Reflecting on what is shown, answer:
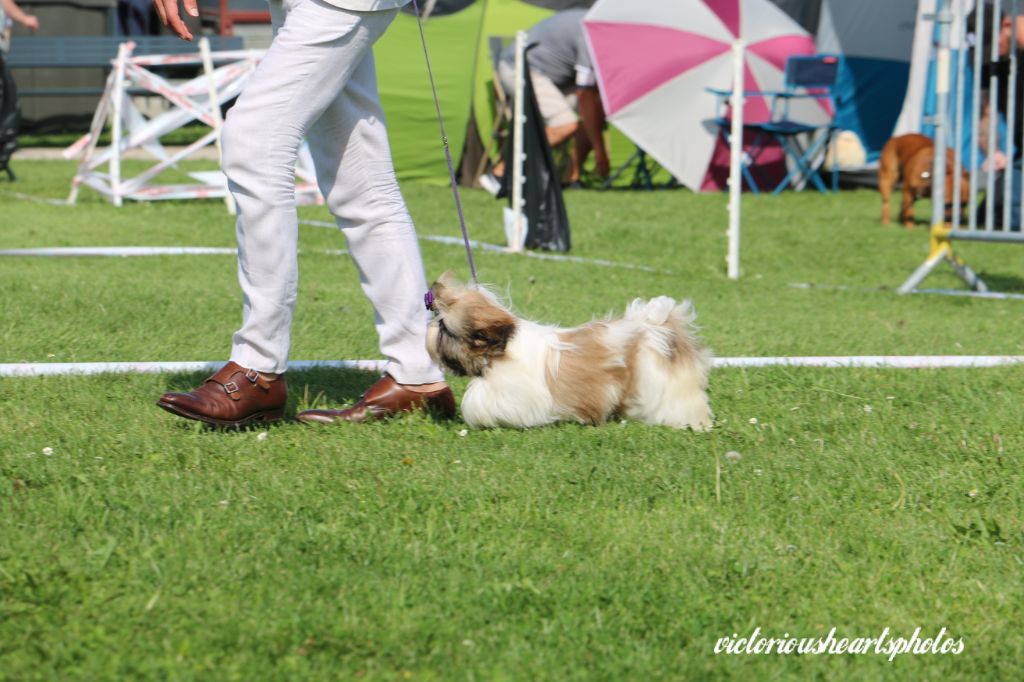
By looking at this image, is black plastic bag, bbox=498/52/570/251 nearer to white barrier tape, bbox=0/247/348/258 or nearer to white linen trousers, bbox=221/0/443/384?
white barrier tape, bbox=0/247/348/258

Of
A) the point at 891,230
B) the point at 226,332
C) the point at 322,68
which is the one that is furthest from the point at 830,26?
the point at 322,68

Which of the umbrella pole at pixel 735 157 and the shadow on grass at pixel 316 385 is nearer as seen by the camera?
the shadow on grass at pixel 316 385

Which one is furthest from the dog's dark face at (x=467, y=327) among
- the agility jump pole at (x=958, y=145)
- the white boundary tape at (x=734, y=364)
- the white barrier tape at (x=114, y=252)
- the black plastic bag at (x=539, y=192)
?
the black plastic bag at (x=539, y=192)

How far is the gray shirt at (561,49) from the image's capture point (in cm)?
1463

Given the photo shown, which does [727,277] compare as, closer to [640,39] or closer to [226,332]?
[226,332]

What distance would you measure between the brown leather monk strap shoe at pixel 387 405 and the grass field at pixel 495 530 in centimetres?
8

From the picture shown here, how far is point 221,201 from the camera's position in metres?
11.8

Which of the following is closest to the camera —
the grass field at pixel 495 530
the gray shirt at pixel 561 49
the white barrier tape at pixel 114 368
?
the grass field at pixel 495 530

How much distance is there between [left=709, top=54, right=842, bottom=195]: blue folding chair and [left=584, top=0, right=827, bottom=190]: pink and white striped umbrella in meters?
0.32

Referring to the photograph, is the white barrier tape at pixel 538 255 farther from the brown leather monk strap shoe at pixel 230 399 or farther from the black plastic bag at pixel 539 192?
the brown leather monk strap shoe at pixel 230 399

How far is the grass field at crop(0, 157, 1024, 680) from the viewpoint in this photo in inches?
94.5

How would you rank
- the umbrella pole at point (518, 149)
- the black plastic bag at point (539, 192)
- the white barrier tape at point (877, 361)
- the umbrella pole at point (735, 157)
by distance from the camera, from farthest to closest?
the black plastic bag at point (539, 192)
the umbrella pole at point (518, 149)
the umbrella pole at point (735, 157)
the white barrier tape at point (877, 361)

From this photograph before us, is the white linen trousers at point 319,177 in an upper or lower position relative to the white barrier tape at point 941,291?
upper

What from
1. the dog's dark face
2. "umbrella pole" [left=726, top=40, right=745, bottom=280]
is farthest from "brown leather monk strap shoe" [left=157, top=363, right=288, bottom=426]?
"umbrella pole" [left=726, top=40, right=745, bottom=280]
